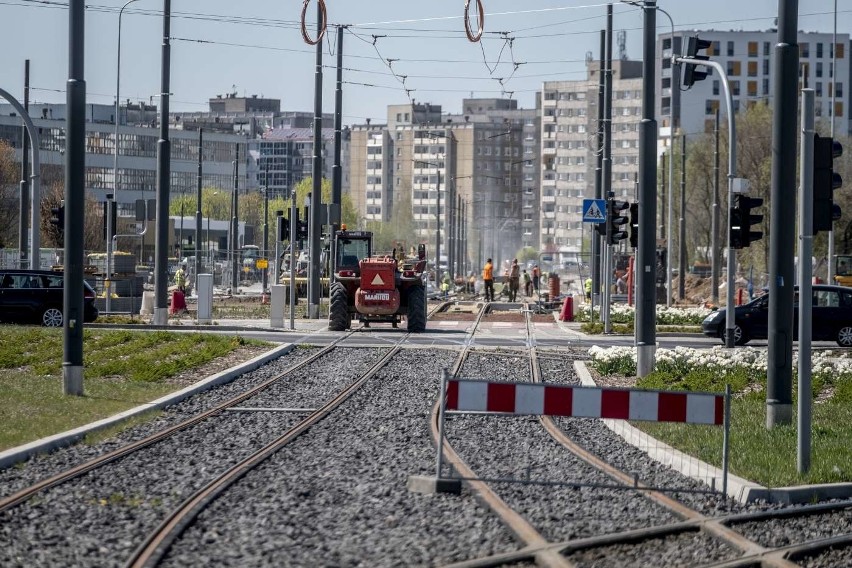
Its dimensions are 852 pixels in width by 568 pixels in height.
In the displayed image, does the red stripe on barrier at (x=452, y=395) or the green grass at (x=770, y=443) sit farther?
the green grass at (x=770, y=443)

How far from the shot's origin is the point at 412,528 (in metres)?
10.1

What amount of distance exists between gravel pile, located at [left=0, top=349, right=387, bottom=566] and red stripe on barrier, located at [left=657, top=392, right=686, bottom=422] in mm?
3905

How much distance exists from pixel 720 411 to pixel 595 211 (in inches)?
867

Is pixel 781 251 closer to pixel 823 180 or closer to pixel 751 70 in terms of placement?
pixel 823 180

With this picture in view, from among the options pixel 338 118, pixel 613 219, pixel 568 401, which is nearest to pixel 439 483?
pixel 568 401

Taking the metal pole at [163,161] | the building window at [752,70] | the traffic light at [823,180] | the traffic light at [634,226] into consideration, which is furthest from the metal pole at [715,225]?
the building window at [752,70]

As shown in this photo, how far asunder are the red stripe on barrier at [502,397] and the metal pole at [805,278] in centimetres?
282

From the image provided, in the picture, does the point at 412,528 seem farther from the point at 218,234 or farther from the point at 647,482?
the point at 218,234

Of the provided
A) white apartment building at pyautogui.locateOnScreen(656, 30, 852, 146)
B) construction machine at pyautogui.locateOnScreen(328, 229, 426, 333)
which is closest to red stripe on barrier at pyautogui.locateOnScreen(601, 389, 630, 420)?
construction machine at pyautogui.locateOnScreen(328, 229, 426, 333)

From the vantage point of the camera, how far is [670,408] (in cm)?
1229

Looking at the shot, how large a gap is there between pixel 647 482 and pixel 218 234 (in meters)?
116

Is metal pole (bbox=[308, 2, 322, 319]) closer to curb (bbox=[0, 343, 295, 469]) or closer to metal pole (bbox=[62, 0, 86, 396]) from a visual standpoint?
curb (bbox=[0, 343, 295, 469])

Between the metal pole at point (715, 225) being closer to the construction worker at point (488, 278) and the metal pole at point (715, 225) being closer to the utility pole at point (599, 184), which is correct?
the utility pole at point (599, 184)

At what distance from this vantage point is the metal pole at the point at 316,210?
40312 millimetres
